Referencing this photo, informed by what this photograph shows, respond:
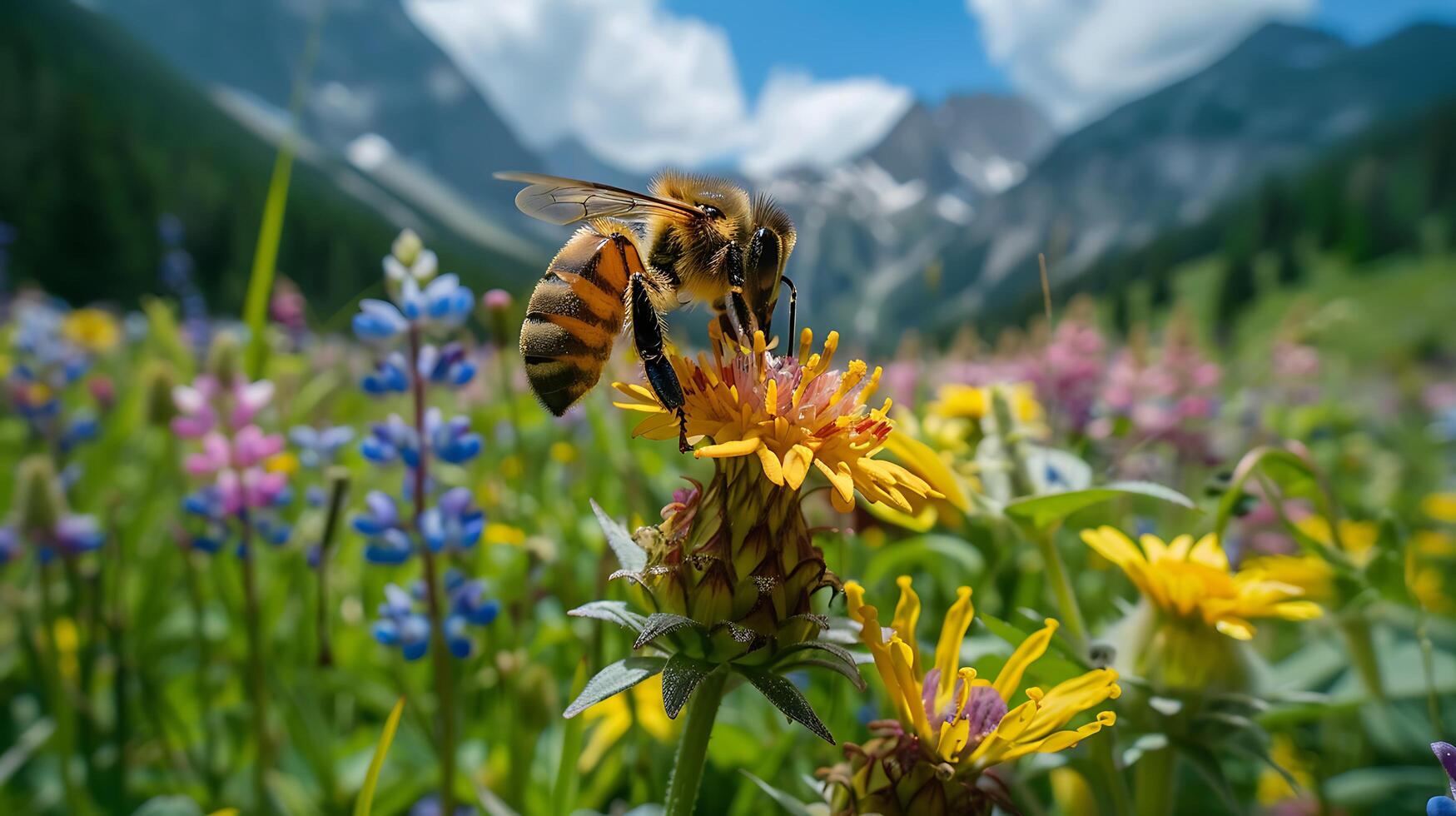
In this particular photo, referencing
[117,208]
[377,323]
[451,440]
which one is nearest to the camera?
[377,323]

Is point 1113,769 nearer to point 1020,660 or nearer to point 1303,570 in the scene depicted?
point 1020,660

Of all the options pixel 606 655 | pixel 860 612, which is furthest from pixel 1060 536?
pixel 860 612

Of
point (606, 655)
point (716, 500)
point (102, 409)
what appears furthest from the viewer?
point (102, 409)

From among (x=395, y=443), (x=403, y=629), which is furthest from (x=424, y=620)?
(x=395, y=443)

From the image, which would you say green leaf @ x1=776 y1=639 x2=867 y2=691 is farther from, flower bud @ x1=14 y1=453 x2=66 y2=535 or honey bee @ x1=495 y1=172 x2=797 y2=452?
flower bud @ x1=14 y1=453 x2=66 y2=535

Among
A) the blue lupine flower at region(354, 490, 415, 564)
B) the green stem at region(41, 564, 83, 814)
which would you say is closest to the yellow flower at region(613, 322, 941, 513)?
the blue lupine flower at region(354, 490, 415, 564)

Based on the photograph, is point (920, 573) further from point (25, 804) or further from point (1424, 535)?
point (1424, 535)

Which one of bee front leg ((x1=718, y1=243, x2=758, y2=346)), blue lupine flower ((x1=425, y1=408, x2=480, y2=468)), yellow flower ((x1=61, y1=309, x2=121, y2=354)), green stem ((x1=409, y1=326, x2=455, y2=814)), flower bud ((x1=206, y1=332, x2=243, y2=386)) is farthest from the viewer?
yellow flower ((x1=61, y1=309, x2=121, y2=354))
